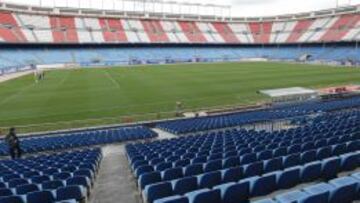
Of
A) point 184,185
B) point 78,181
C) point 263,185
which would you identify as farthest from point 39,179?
point 263,185

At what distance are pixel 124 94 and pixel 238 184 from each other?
31.8 meters

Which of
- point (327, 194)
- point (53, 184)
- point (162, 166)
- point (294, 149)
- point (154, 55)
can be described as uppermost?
point (154, 55)

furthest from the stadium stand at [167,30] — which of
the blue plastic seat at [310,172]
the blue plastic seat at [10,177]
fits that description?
the blue plastic seat at [310,172]

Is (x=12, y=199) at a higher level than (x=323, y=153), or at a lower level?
lower

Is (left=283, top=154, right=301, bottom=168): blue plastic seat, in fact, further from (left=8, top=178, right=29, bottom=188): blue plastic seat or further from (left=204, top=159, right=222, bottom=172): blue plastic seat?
(left=8, top=178, right=29, bottom=188): blue plastic seat

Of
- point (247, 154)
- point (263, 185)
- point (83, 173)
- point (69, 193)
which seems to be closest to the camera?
point (263, 185)

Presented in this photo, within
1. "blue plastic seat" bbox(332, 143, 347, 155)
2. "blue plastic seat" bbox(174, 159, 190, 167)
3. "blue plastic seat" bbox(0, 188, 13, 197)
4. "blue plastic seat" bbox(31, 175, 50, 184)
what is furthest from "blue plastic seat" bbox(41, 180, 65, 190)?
"blue plastic seat" bbox(332, 143, 347, 155)

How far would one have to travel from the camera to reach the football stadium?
728 centimetres

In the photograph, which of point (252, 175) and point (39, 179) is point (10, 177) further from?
point (252, 175)

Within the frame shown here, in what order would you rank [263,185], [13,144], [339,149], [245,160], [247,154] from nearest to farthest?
[263,185] < [339,149] < [245,160] < [247,154] < [13,144]

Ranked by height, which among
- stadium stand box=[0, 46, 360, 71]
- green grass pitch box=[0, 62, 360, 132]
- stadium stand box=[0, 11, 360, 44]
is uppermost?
stadium stand box=[0, 11, 360, 44]

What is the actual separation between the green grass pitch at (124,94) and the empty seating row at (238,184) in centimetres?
2215

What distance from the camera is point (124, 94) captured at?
122ft

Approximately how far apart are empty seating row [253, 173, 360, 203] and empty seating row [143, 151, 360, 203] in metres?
0.86
